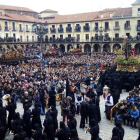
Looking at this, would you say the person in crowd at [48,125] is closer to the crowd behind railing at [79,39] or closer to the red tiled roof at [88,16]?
the crowd behind railing at [79,39]

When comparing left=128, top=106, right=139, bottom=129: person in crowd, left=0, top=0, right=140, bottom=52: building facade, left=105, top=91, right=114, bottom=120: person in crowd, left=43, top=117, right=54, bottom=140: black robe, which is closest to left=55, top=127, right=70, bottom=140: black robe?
left=43, top=117, right=54, bottom=140: black robe

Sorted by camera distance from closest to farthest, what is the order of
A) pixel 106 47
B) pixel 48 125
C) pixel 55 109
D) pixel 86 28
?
pixel 48 125 → pixel 55 109 → pixel 106 47 → pixel 86 28

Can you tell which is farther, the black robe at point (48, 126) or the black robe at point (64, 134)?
the black robe at point (48, 126)

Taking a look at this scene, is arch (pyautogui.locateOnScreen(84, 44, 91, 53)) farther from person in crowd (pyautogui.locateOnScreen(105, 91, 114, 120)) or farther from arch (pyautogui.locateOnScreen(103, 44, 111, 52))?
person in crowd (pyautogui.locateOnScreen(105, 91, 114, 120))

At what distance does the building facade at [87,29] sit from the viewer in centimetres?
4138

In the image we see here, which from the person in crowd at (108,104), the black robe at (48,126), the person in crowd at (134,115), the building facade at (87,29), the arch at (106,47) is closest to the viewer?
the black robe at (48,126)

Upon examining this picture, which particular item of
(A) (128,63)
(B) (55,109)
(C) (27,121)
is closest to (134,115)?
(B) (55,109)

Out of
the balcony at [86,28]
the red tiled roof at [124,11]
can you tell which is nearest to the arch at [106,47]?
the balcony at [86,28]

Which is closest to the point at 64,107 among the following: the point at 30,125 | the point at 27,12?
the point at 30,125

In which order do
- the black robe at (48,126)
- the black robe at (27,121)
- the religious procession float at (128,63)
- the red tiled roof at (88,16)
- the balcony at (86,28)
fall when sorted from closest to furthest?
the black robe at (48,126), the black robe at (27,121), the religious procession float at (128,63), the red tiled roof at (88,16), the balcony at (86,28)

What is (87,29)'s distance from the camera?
46.7 m

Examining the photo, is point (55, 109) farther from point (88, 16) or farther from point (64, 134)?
point (88, 16)

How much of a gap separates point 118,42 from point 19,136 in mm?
37788

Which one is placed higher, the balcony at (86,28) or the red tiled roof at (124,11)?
the red tiled roof at (124,11)
